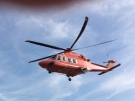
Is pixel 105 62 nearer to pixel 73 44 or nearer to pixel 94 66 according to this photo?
pixel 94 66

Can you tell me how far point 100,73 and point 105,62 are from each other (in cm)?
236

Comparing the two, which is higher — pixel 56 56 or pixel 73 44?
pixel 73 44

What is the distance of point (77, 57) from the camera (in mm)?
27938

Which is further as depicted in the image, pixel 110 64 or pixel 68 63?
pixel 110 64

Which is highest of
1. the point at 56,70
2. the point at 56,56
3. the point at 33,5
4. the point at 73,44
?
the point at 73,44

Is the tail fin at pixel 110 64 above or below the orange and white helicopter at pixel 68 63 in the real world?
above

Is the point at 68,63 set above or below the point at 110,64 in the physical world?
below

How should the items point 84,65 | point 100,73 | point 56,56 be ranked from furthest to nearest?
point 100,73 < point 84,65 < point 56,56

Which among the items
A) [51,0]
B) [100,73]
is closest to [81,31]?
[100,73]

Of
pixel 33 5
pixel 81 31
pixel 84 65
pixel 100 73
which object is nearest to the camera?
pixel 33 5

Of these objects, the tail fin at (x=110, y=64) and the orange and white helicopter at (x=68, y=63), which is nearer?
the orange and white helicopter at (x=68, y=63)

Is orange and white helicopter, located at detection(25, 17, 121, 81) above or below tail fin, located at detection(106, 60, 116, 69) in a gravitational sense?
below

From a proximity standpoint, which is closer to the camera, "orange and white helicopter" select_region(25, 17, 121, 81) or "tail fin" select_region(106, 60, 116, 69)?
"orange and white helicopter" select_region(25, 17, 121, 81)

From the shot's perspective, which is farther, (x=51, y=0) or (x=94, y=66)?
(x=94, y=66)
